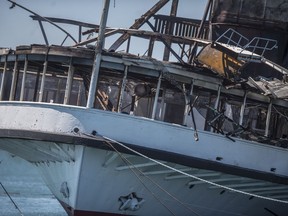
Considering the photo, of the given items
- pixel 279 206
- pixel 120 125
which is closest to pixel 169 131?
pixel 120 125

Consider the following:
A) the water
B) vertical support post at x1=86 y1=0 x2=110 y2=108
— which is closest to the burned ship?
vertical support post at x1=86 y1=0 x2=110 y2=108

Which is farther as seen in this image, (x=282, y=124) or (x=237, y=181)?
(x=282, y=124)

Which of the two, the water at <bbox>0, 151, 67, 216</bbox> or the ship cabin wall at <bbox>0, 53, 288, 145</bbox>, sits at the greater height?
the ship cabin wall at <bbox>0, 53, 288, 145</bbox>

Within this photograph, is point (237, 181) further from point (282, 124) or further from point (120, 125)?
point (282, 124)

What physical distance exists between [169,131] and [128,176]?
149 cm

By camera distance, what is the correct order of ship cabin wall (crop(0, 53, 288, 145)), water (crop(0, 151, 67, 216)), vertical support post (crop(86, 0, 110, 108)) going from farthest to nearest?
water (crop(0, 151, 67, 216)) → ship cabin wall (crop(0, 53, 288, 145)) → vertical support post (crop(86, 0, 110, 108))

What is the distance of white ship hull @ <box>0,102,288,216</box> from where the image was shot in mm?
11797

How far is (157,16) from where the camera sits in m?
19.9

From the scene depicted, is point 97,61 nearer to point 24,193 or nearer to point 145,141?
point 145,141

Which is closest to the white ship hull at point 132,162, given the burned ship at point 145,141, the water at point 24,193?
the burned ship at point 145,141

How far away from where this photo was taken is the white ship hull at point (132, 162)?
1180 centimetres

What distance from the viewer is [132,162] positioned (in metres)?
12.1

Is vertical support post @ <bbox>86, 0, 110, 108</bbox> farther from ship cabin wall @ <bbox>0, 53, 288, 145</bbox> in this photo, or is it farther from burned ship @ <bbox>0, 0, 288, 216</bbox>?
ship cabin wall @ <bbox>0, 53, 288, 145</bbox>

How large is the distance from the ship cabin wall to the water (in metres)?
4.39
